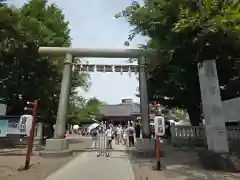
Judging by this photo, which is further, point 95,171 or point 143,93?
point 143,93

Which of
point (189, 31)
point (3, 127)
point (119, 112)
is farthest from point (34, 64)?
point (119, 112)

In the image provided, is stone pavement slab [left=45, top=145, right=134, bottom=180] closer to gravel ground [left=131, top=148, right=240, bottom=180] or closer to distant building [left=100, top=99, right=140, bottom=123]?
gravel ground [left=131, top=148, right=240, bottom=180]

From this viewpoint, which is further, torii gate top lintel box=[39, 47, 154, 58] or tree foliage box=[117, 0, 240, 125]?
torii gate top lintel box=[39, 47, 154, 58]

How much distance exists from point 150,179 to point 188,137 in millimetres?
10392

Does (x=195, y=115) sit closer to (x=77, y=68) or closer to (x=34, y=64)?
(x=77, y=68)

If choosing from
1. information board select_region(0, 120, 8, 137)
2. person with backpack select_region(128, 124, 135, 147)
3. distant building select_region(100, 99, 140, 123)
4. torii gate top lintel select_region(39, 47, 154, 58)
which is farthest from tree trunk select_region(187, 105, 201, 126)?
→ distant building select_region(100, 99, 140, 123)

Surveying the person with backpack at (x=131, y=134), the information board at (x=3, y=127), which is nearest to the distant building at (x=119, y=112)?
the person with backpack at (x=131, y=134)

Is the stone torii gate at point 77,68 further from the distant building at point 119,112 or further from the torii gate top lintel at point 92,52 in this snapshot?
the distant building at point 119,112

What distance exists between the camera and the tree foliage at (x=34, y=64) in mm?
17578

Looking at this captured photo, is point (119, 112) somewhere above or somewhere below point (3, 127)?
above

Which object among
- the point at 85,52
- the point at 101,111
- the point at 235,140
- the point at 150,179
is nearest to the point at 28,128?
the point at 150,179

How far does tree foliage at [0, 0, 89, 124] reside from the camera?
1758 cm

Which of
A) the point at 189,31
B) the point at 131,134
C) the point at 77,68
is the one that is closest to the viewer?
the point at 189,31

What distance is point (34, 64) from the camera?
19234 millimetres
